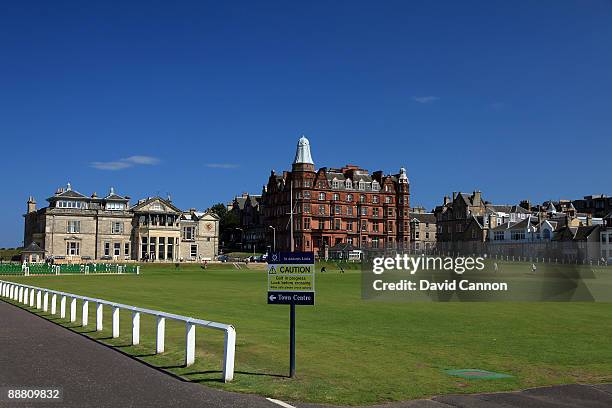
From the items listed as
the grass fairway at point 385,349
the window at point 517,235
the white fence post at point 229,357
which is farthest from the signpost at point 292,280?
the window at point 517,235

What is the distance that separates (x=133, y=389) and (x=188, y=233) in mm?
124679

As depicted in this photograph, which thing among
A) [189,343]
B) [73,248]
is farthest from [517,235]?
[189,343]

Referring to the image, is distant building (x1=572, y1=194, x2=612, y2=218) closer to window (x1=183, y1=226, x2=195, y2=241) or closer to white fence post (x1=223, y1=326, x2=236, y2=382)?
window (x1=183, y1=226, x2=195, y2=241)

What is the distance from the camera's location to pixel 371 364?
580 inches

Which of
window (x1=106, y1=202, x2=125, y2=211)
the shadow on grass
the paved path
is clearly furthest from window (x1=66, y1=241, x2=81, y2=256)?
the paved path

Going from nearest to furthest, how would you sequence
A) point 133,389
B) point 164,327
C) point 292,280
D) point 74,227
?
1. point 133,389
2. point 292,280
3. point 164,327
4. point 74,227

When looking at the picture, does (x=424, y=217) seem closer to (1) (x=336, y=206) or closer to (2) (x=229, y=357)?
(1) (x=336, y=206)

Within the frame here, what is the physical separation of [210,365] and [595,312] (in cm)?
2272

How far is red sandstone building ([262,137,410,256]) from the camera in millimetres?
134000

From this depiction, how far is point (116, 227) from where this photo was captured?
126125 millimetres

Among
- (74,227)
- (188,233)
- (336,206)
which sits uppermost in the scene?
(336,206)

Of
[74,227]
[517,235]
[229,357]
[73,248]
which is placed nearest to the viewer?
[229,357]

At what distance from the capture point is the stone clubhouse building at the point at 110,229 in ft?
393

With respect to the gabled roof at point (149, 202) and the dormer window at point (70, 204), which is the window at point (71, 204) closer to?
the dormer window at point (70, 204)
